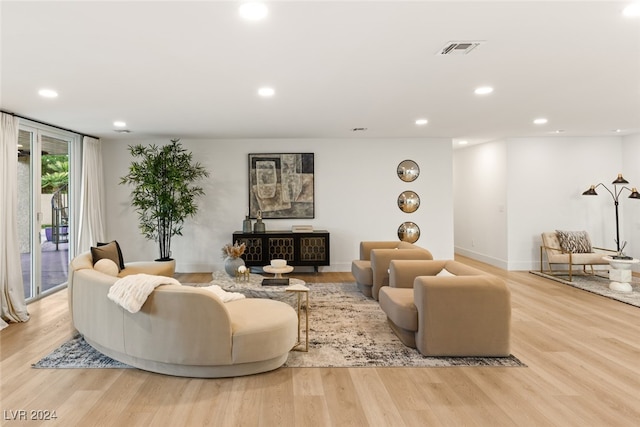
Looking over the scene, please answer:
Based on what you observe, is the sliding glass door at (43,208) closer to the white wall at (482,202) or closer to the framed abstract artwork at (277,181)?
Answer: the framed abstract artwork at (277,181)

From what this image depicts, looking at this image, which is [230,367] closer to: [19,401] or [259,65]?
[19,401]

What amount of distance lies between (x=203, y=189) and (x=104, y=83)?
348 cm

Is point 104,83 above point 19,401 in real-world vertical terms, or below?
above

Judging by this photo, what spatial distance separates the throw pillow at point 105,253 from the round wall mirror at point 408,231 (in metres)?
4.72

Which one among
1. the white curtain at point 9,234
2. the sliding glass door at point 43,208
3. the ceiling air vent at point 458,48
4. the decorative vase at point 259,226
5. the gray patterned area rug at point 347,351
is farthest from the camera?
the decorative vase at point 259,226

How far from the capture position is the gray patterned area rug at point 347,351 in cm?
305

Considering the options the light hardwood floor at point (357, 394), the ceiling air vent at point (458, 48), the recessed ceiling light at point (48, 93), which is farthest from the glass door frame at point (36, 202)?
the ceiling air vent at point (458, 48)

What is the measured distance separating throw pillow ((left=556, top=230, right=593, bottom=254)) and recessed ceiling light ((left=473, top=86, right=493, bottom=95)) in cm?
388

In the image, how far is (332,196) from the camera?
23.0 ft

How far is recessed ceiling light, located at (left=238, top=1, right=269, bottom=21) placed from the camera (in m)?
2.09

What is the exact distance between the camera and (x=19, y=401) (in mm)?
2488

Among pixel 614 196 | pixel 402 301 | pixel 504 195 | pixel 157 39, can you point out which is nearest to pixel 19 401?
pixel 157 39

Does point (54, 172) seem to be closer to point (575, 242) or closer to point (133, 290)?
point (133, 290)

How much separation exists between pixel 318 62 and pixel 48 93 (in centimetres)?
285
